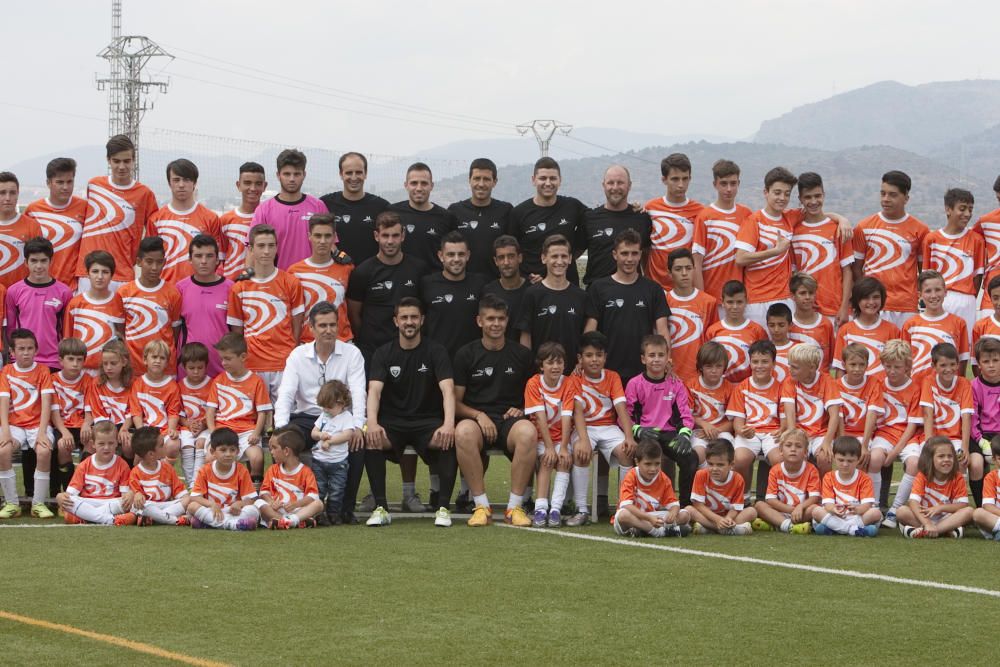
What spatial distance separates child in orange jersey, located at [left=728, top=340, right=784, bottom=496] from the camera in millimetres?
9461

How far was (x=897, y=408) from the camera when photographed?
955 centimetres

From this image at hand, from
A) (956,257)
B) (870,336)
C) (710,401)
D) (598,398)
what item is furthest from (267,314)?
(956,257)

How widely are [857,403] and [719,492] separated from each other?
140cm

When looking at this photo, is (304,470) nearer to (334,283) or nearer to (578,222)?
(334,283)

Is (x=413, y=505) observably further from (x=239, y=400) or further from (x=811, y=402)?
(x=811, y=402)

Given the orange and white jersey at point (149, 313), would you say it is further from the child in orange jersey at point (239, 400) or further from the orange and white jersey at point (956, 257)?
the orange and white jersey at point (956, 257)

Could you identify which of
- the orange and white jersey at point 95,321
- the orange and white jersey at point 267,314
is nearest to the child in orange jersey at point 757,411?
the orange and white jersey at point 267,314

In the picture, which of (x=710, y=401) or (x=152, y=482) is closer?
(x=152, y=482)

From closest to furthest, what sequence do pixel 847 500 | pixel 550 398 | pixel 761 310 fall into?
pixel 847 500, pixel 550 398, pixel 761 310

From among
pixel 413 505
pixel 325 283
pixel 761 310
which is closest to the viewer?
pixel 325 283

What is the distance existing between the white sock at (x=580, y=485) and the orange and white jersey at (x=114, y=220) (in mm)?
4082

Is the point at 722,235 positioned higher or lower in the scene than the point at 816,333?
higher

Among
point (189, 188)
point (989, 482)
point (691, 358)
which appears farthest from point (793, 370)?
point (189, 188)

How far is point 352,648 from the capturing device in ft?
18.1
